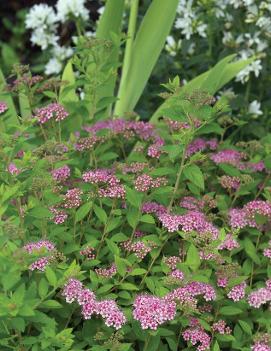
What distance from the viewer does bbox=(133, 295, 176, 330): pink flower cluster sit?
4.88 feet

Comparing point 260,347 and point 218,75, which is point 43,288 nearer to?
point 260,347

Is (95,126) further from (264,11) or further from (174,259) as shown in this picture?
(264,11)

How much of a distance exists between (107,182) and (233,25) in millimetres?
1246

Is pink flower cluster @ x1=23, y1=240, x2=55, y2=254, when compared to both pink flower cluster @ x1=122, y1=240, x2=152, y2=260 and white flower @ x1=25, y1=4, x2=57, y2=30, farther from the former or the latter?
white flower @ x1=25, y1=4, x2=57, y2=30

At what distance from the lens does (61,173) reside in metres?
1.90

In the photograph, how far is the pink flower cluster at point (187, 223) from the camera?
5.65 feet

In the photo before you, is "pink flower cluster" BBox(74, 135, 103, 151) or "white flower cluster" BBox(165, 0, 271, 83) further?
"white flower cluster" BBox(165, 0, 271, 83)

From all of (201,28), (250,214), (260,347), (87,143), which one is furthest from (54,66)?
(260,347)

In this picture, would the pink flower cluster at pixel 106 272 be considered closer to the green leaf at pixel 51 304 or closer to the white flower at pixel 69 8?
A: the green leaf at pixel 51 304

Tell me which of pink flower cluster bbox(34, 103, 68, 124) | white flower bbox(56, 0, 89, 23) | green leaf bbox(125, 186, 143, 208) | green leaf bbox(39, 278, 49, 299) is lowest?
green leaf bbox(39, 278, 49, 299)

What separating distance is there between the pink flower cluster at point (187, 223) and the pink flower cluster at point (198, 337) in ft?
0.74

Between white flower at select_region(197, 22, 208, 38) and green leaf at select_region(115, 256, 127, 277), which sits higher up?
white flower at select_region(197, 22, 208, 38)

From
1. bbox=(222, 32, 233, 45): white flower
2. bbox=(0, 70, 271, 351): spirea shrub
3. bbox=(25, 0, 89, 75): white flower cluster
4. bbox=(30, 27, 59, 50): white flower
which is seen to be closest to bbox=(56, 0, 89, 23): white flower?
bbox=(25, 0, 89, 75): white flower cluster

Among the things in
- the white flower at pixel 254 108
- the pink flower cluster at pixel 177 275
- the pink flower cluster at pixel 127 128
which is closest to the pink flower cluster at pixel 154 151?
the pink flower cluster at pixel 127 128
